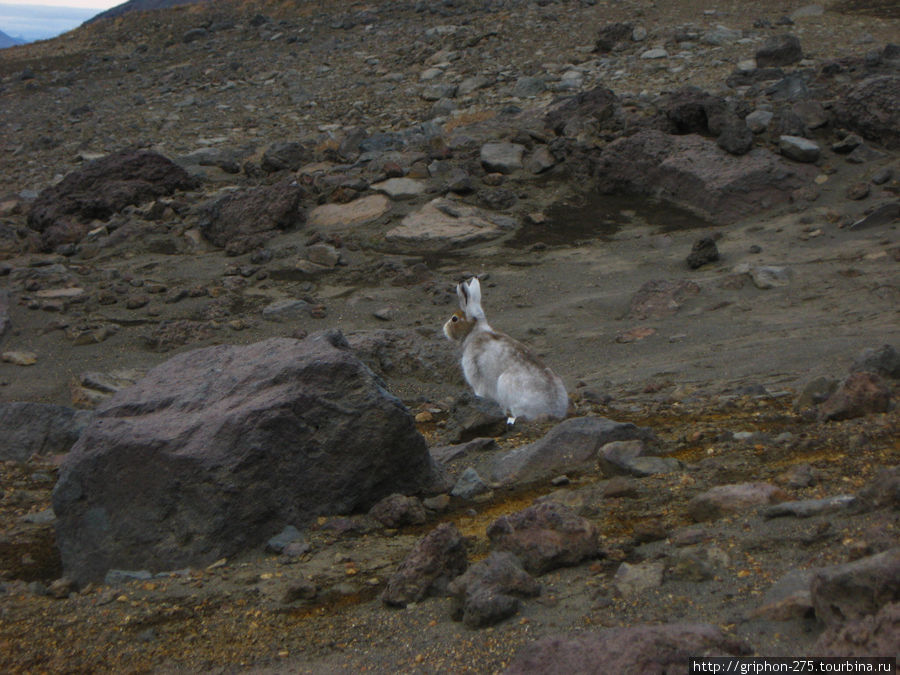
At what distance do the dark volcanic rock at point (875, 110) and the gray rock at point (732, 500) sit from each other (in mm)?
8624

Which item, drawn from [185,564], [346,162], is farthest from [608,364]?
[346,162]

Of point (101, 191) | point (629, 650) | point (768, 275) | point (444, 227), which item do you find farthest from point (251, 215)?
point (629, 650)

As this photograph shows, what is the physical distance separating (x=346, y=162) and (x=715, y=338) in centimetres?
711

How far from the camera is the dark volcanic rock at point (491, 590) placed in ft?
10.6

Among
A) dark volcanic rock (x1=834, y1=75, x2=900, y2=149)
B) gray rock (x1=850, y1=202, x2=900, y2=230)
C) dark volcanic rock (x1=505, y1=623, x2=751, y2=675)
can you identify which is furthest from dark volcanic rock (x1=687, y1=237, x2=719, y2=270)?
dark volcanic rock (x1=505, y1=623, x2=751, y2=675)

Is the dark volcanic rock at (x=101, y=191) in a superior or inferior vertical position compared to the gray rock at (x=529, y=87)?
superior

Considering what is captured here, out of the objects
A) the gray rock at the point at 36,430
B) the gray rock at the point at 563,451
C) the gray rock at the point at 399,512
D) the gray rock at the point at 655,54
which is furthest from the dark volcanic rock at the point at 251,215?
the gray rock at the point at 655,54

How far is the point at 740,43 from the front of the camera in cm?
1591

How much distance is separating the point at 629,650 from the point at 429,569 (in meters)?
1.18

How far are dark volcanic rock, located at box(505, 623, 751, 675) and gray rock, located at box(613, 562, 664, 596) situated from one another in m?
0.56

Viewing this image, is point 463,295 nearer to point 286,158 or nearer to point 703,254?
point 703,254

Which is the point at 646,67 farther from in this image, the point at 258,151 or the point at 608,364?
the point at 608,364

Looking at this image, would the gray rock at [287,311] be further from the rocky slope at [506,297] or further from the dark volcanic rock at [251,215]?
the dark volcanic rock at [251,215]

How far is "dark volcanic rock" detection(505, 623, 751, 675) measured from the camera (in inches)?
99.7
